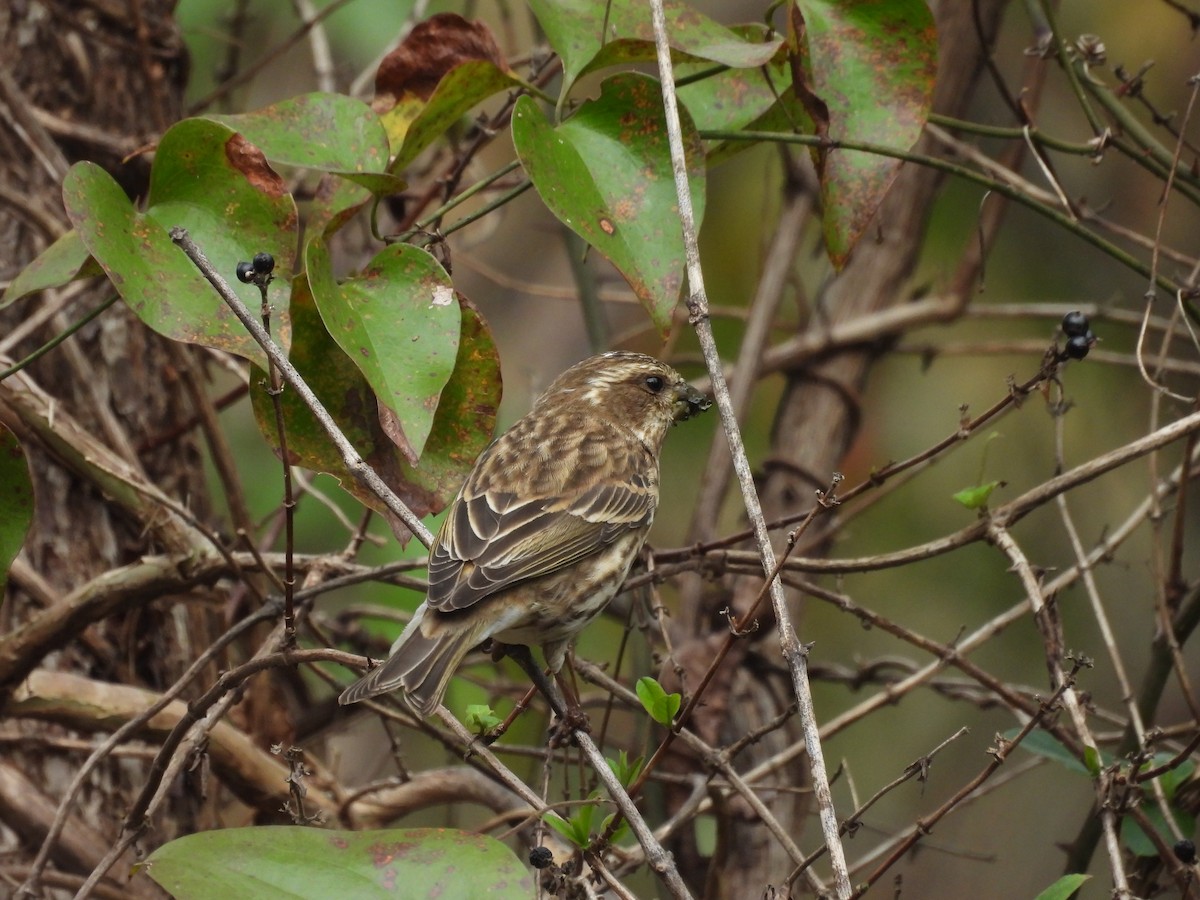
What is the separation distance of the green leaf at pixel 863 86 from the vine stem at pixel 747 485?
0.43m

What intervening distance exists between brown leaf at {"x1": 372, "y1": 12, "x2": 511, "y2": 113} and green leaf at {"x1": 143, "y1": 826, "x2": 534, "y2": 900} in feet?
6.42

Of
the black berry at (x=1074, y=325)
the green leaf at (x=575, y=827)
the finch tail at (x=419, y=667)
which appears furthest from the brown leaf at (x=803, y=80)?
the green leaf at (x=575, y=827)

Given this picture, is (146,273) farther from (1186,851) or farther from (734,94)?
(1186,851)

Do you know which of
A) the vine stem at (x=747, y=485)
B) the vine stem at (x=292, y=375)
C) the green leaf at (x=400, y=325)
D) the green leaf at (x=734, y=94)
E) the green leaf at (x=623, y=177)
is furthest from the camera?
the green leaf at (x=734, y=94)

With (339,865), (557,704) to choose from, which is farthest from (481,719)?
(339,865)

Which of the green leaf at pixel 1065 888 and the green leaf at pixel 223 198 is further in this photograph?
the green leaf at pixel 223 198

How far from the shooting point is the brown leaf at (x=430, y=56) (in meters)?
3.79

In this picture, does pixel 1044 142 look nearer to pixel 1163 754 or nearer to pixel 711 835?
pixel 1163 754

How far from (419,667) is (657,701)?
2.37 ft

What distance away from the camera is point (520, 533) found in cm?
425

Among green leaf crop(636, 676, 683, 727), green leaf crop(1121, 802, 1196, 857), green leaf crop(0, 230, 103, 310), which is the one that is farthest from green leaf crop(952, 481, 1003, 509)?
green leaf crop(0, 230, 103, 310)

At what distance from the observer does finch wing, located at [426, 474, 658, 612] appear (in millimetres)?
3801

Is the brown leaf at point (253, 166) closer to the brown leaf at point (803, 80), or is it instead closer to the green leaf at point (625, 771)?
the brown leaf at point (803, 80)

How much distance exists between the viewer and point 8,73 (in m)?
4.59
